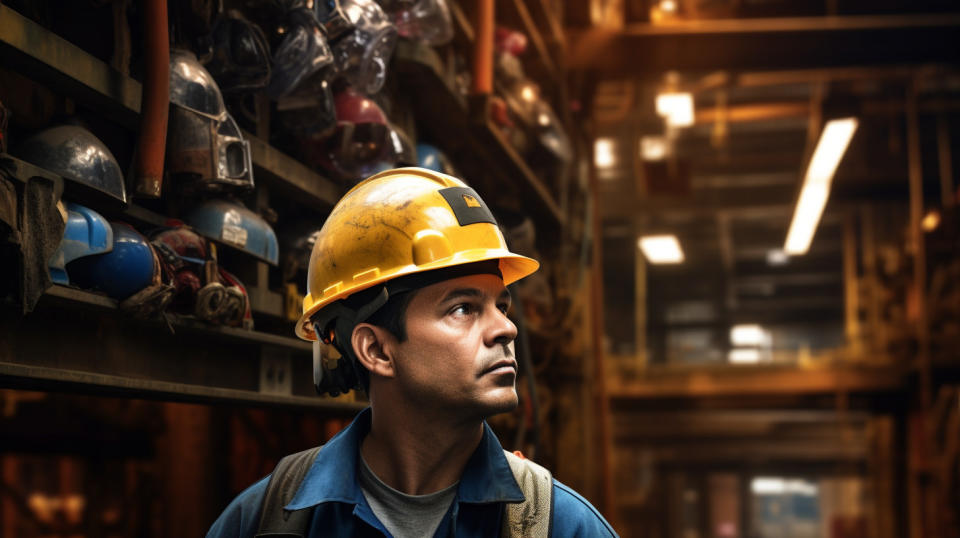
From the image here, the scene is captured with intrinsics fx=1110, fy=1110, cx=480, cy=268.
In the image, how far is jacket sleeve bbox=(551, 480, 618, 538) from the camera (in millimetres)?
2193

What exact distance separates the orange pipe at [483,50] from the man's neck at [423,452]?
11.0 ft

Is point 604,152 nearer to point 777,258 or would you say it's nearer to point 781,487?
A: point 777,258

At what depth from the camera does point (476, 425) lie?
2338 mm

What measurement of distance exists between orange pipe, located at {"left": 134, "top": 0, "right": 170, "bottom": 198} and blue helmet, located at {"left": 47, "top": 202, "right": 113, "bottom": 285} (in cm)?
18

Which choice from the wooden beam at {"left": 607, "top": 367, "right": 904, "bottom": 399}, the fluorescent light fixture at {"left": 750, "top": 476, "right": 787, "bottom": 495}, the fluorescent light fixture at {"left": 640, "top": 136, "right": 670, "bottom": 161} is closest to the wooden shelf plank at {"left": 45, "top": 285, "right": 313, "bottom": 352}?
the fluorescent light fixture at {"left": 640, "top": 136, "right": 670, "bottom": 161}

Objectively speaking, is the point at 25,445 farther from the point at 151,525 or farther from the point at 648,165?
the point at 648,165

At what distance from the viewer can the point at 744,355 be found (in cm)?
2319

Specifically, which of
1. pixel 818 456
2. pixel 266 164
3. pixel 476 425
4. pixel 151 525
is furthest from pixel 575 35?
pixel 818 456

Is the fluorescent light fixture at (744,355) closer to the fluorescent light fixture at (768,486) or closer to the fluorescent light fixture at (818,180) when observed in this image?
the fluorescent light fixture at (768,486)

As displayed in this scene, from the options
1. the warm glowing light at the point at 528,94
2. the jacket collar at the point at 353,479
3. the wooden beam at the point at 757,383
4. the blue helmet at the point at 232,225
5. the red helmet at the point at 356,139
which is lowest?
the jacket collar at the point at 353,479

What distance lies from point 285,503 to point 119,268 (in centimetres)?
99

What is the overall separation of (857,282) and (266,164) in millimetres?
15655

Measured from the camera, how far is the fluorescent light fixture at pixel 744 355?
2264cm

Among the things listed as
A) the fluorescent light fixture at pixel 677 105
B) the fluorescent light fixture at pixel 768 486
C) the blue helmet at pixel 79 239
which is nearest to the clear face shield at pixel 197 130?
the blue helmet at pixel 79 239
